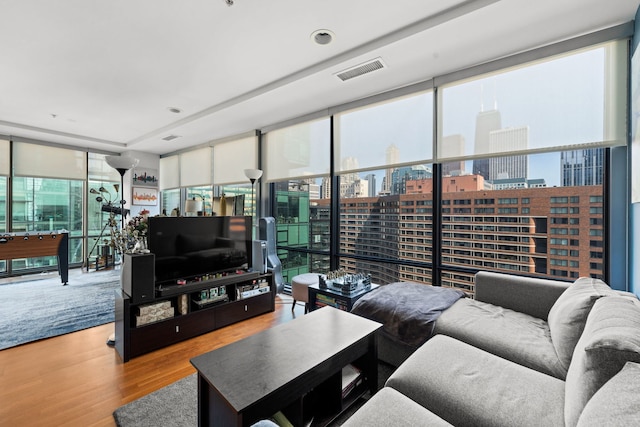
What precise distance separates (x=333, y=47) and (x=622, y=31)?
2.28 m

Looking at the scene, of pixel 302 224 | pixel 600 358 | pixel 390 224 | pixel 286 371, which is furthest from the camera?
pixel 302 224

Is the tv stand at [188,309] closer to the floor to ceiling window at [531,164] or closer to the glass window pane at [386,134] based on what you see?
the glass window pane at [386,134]

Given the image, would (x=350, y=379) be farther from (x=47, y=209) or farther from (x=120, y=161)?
(x=47, y=209)

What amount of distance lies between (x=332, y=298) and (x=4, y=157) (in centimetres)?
670

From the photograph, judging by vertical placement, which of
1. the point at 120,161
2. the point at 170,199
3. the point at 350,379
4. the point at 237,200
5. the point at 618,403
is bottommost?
the point at 350,379

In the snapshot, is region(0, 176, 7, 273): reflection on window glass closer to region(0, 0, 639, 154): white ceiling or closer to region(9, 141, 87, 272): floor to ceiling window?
region(9, 141, 87, 272): floor to ceiling window

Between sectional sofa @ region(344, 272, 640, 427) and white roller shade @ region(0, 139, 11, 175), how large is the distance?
7411 millimetres

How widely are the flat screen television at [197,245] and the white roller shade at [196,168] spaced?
2.78 metres

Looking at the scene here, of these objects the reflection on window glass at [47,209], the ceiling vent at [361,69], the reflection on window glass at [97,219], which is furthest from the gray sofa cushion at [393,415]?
the reflection on window glass at [47,209]

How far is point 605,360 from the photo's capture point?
1.05m

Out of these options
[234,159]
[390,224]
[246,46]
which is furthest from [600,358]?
[234,159]

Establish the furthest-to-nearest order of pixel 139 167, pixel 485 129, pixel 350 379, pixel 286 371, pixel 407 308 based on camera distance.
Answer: pixel 139 167 < pixel 485 129 < pixel 407 308 < pixel 350 379 < pixel 286 371

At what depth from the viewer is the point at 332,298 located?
2.90 m

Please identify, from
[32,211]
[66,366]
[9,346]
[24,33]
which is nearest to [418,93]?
[24,33]
